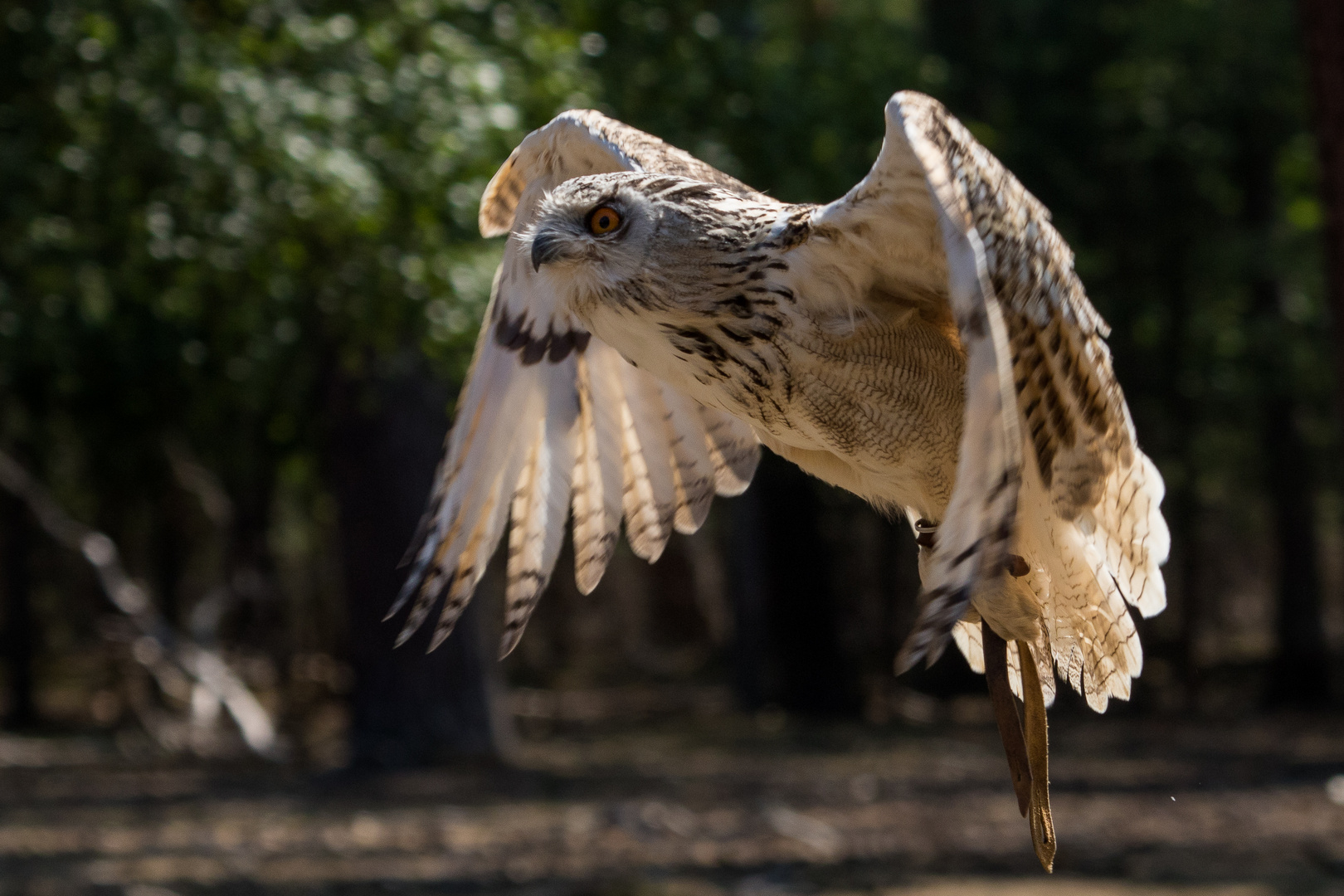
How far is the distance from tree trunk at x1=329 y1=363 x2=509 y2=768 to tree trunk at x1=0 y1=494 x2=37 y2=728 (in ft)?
24.5

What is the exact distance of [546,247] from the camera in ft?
9.04

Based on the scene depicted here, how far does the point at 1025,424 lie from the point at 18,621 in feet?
58.2

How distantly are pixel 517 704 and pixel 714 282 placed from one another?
17.7m

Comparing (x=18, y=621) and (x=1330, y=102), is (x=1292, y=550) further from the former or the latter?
(x=18, y=621)

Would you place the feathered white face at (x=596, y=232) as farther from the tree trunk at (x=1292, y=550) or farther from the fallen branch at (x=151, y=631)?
the tree trunk at (x=1292, y=550)

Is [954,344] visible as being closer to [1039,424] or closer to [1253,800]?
[1039,424]

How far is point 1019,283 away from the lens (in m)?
2.27

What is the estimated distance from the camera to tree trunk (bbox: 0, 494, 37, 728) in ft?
57.4

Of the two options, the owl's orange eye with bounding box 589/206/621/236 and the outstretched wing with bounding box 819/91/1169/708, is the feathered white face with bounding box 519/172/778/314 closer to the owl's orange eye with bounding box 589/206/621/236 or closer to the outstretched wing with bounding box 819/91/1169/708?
the owl's orange eye with bounding box 589/206/621/236

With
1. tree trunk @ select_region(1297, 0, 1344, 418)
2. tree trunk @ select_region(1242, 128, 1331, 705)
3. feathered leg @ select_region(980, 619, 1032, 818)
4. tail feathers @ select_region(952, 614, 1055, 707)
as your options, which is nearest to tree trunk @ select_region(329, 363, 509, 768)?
tree trunk @ select_region(1297, 0, 1344, 418)

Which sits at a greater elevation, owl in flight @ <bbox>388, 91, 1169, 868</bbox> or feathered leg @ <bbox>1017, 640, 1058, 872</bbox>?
owl in flight @ <bbox>388, 91, 1169, 868</bbox>

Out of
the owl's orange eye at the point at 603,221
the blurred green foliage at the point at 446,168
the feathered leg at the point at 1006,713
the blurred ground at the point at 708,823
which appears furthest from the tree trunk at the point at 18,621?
the feathered leg at the point at 1006,713

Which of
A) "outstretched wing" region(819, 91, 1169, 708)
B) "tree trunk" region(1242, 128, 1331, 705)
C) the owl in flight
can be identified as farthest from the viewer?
"tree trunk" region(1242, 128, 1331, 705)

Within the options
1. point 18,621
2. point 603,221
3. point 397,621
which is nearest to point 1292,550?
point 397,621
